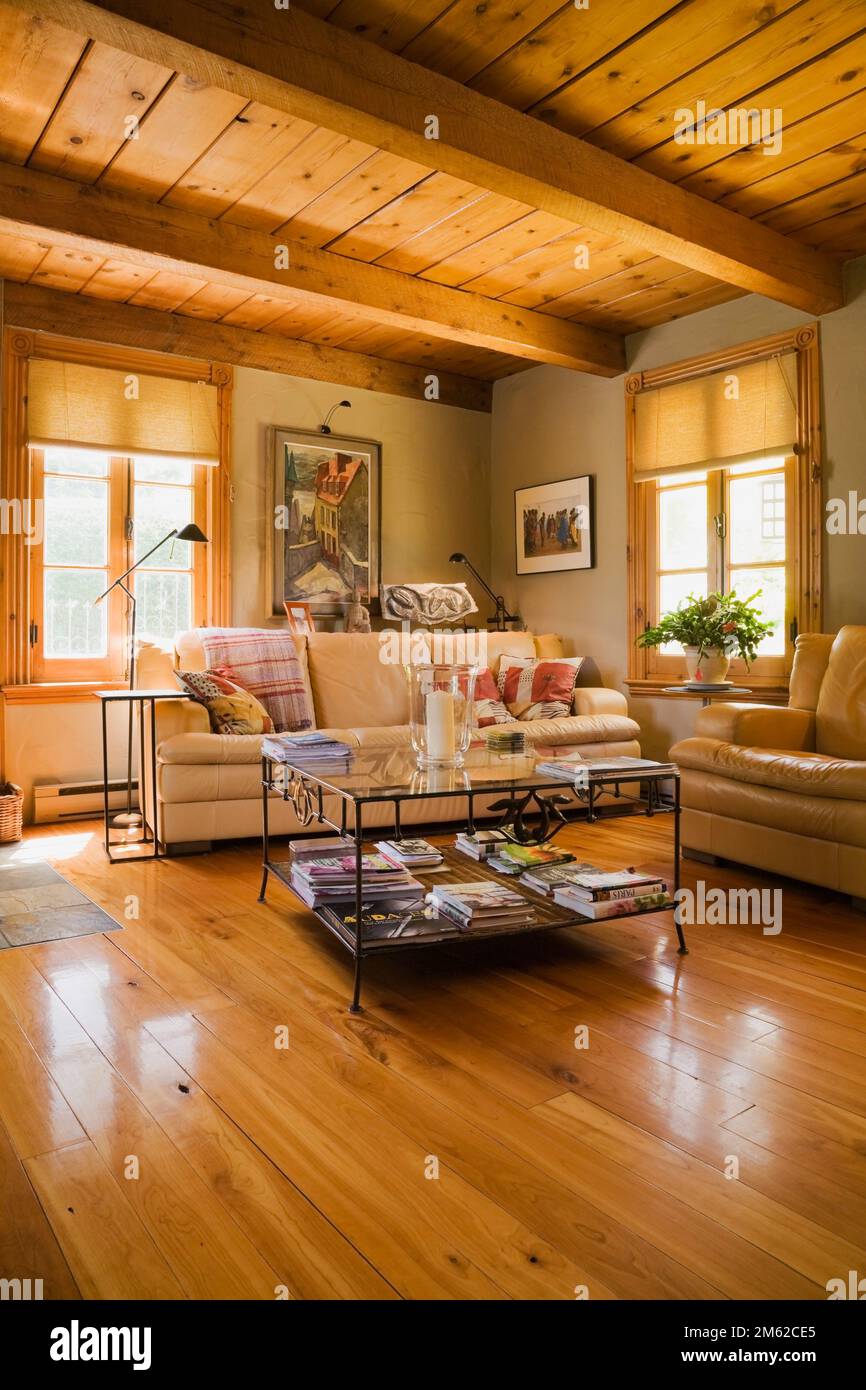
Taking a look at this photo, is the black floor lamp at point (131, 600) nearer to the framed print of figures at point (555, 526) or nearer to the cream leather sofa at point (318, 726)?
the cream leather sofa at point (318, 726)

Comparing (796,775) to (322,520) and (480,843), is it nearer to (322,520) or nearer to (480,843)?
(480,843)

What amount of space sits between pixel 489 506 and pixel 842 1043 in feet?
15.1

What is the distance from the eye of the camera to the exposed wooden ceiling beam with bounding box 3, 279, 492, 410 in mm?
4316

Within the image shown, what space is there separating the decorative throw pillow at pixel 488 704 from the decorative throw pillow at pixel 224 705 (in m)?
1.12

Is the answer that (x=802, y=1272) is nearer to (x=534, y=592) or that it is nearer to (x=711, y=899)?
(x=711, y=899)

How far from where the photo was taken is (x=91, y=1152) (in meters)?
1.49

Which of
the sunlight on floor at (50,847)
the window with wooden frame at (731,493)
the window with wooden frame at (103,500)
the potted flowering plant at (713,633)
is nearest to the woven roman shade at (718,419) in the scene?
the window with wooden frame at (731,493)

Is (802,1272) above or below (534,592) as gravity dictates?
below

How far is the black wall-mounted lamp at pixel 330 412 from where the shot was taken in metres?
5.20

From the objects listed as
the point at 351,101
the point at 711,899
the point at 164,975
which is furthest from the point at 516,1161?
the point at 351,101

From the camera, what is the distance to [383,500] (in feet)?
18.0

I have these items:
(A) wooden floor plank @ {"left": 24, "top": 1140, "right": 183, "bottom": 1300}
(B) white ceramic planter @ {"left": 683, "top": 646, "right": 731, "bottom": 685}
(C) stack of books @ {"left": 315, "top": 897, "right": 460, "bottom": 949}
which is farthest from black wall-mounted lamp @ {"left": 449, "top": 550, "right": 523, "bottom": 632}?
(A) wooden floor plank @ {"left": 24, "top": 1140, "right": 183, "bottom": 1300}

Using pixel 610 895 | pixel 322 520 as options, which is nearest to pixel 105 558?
pixel 322 520

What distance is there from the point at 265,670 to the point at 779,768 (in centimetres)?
239
